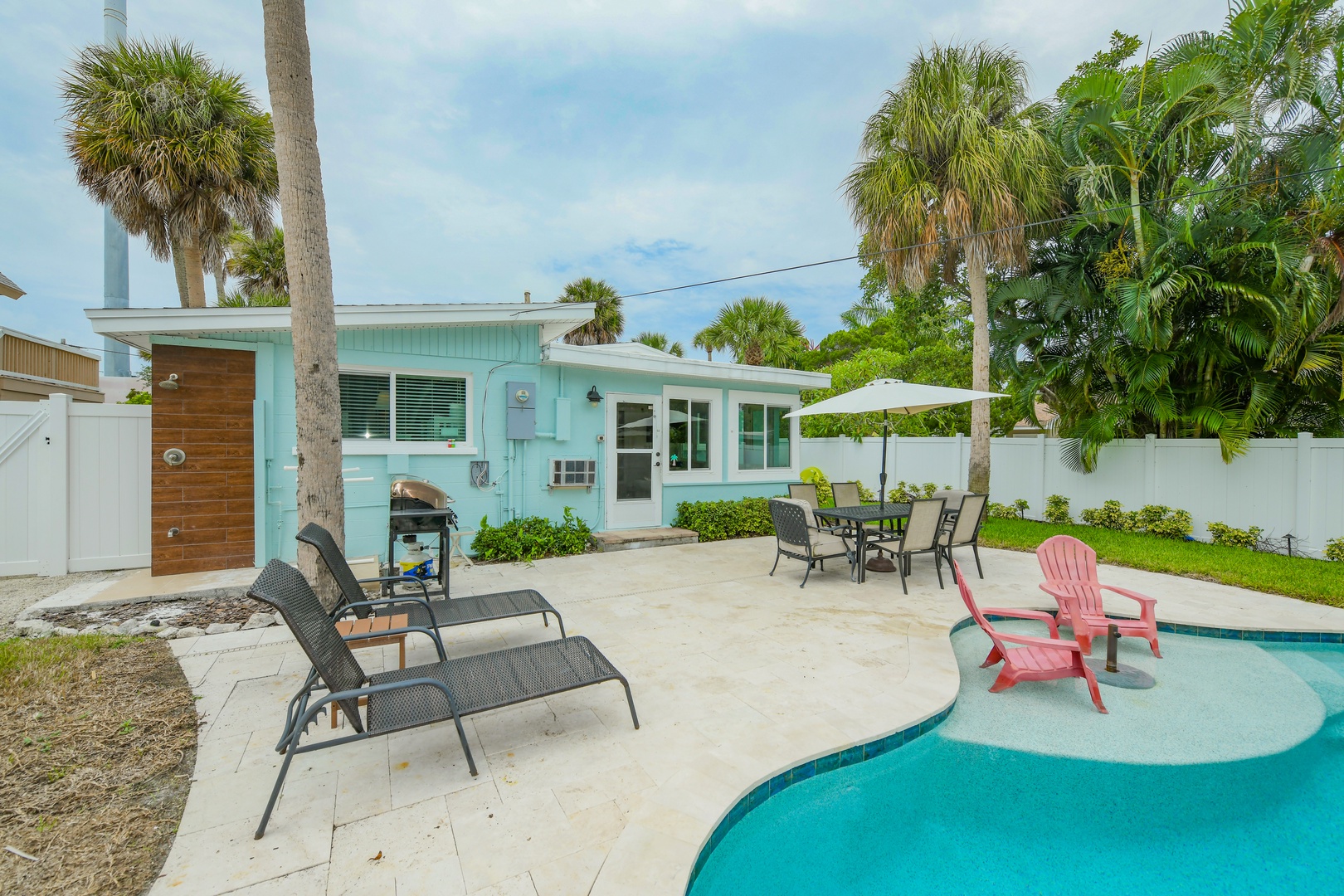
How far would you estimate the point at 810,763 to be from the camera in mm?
2797

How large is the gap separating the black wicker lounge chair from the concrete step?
12.5 ft

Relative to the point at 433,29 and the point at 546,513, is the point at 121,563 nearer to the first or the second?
the point at 546,513

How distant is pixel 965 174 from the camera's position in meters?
9.48

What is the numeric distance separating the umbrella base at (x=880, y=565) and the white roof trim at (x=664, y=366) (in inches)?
144

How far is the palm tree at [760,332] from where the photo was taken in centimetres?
2250

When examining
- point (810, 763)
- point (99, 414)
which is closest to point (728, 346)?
point (99, 414)

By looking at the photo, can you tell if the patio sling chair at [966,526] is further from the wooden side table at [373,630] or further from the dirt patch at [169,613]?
the dirt patch at [169,613]

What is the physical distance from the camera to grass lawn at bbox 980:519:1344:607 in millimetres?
6254

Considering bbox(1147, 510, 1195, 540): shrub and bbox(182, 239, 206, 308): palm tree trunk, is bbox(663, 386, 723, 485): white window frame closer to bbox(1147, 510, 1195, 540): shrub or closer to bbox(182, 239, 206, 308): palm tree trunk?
bbox(1147, 510, 1195, 540): shrub

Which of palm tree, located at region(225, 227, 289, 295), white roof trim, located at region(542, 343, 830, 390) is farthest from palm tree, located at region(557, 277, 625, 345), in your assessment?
white roof trim, located at region(542, 343, 830, 390)

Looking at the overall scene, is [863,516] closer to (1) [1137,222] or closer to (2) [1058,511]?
(2) [1058,511]

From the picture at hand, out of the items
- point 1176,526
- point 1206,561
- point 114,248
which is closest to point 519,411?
point 1206,561

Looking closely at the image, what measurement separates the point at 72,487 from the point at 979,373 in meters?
12.6

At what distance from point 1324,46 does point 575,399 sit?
11996mm
